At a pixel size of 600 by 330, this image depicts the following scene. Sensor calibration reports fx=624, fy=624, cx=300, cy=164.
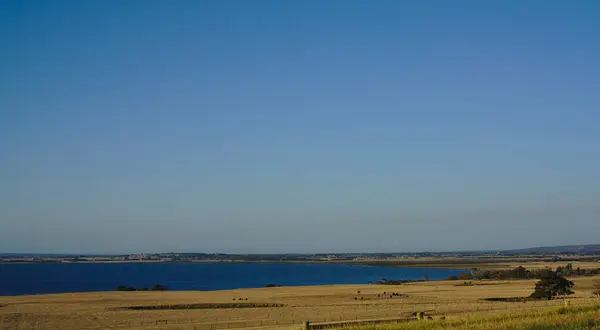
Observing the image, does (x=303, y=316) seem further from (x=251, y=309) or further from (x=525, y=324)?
(x=525, y=324)

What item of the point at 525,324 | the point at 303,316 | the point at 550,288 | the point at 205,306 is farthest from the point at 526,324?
the point at 550,288

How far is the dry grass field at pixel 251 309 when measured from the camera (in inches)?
1690

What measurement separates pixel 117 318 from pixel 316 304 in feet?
63.6

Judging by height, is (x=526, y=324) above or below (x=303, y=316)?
above

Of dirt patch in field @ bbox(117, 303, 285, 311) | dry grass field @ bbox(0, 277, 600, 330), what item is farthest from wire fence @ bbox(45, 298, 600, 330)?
dirt patch in field @ bbox(117, 303, 285, 311)

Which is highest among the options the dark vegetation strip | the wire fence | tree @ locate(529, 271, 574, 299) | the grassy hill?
the grassy hill

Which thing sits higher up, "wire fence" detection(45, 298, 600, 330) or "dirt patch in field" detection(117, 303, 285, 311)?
"wire fence" detection(45, 298, 600, 330)

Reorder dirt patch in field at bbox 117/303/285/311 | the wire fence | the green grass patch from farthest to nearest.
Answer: dirt patch in field at bbox 117/303/285/311 < the wire fence < the green grass patch

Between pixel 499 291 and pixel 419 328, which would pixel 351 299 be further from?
pixel 419 328

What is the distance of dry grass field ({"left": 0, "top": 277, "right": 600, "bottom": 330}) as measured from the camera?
1690 inches

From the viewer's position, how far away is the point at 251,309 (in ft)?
180

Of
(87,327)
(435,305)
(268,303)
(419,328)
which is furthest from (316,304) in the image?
(419,328)

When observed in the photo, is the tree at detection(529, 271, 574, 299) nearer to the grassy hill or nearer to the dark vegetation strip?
the dark vegetation strip

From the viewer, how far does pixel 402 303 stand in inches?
2282
